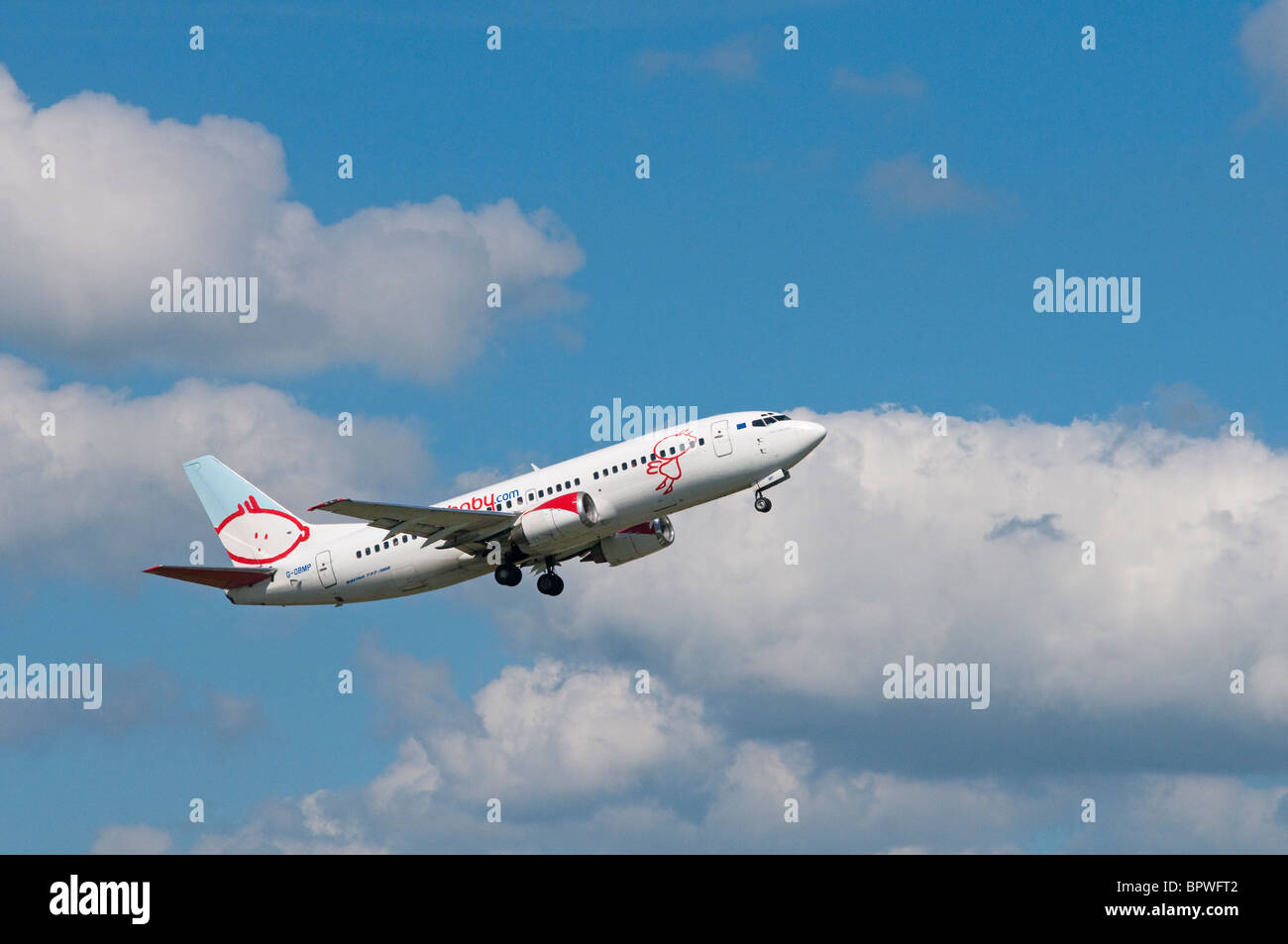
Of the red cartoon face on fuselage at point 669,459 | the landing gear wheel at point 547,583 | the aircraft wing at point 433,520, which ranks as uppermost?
the red cartoon face on fuselage at point 669,459

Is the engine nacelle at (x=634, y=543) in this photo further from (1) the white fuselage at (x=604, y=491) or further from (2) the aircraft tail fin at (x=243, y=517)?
(2) the aircraft tail fin at (x=243, y=517)

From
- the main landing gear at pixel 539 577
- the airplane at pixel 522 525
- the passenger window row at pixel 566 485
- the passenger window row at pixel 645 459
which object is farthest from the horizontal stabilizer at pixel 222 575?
the passenger window row at pixel 645 459

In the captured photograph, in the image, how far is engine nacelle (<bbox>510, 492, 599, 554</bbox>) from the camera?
7538 centimetres

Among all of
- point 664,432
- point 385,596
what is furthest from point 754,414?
point 385,596

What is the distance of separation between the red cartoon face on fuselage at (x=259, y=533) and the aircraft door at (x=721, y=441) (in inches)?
957

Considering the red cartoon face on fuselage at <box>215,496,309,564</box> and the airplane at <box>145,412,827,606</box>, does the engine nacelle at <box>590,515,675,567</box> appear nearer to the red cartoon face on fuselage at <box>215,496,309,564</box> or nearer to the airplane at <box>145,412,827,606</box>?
the airplane at <box>145,412,827,606</box>

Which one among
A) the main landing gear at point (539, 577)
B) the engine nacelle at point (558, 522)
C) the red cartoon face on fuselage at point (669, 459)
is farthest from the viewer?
the main landing gear at point (539, 577)

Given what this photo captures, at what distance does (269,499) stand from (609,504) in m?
24.0

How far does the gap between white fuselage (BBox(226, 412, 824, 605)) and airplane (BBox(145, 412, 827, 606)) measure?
5cm

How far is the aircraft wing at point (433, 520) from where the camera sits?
74438mm

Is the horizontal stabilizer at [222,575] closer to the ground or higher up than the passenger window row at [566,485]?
closer to the ground

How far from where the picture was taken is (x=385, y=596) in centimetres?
8219
